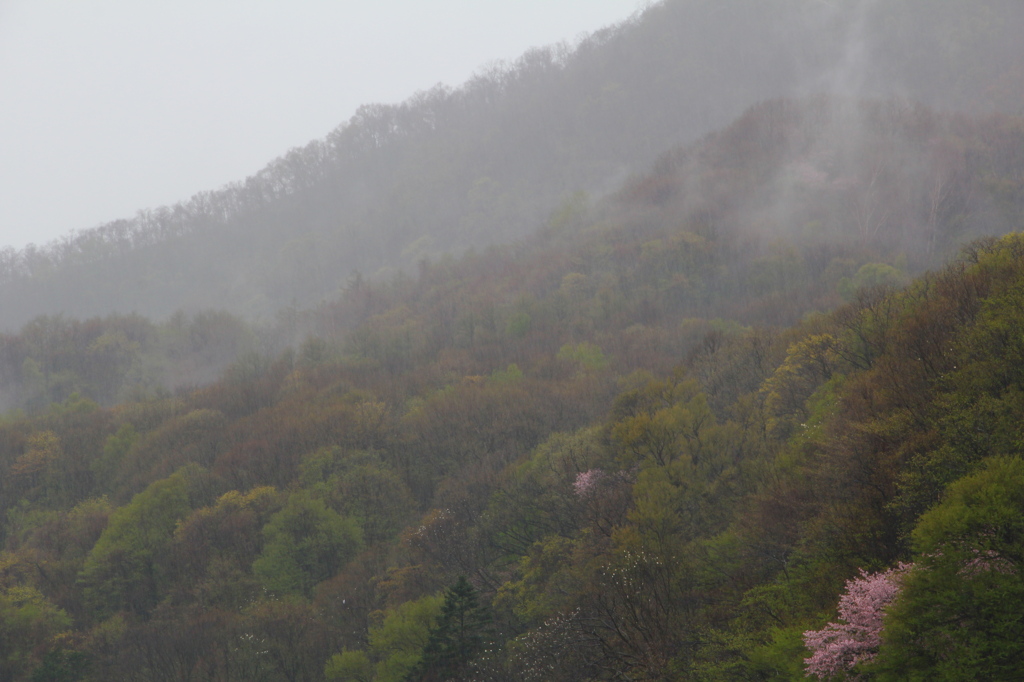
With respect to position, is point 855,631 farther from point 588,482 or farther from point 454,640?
point 588,482

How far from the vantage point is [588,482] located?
139 ft

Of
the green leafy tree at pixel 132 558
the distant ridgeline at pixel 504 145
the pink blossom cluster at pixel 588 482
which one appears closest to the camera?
the pink blossom cluster at pixel 588 482

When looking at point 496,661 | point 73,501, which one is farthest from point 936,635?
point 73,501

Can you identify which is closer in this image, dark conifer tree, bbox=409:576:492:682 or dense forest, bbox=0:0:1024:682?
dense forest, bbox=0:0:1024:682

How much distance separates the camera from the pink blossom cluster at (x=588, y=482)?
41.7 m

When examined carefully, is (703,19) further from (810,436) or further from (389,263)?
(810,436)

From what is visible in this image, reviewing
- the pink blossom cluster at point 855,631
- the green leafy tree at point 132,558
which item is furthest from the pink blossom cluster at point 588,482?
the green leafy tree at point 132,558

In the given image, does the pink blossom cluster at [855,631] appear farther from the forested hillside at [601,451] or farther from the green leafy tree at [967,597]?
the green leafy tree at [967,597]

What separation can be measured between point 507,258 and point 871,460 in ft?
298

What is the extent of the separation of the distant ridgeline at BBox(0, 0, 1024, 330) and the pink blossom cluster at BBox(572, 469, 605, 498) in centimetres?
8169

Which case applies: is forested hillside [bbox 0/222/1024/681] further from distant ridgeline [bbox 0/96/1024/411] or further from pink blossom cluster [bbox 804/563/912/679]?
distant ridgeline [bbox 0/96/1024/411]

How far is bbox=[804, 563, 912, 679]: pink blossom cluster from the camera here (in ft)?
54.8

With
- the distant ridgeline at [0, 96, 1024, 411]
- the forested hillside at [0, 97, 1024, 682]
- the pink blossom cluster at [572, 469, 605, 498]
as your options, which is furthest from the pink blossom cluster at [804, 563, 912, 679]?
the distant ridgeline at [0, 96, 1024, 411]

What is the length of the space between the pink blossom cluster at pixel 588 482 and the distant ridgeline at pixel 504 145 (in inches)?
3216
